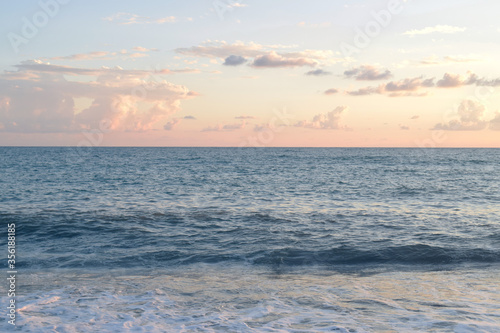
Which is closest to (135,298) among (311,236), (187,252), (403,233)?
(187,252)

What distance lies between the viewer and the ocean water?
30.4 ft

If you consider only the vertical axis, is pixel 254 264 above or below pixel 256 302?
below

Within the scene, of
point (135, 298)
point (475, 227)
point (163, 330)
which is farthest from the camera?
point (475, 227)

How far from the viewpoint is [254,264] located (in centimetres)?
1500

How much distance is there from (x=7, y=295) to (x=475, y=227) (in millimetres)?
20760

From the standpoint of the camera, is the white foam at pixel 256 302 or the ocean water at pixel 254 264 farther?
the ocean water at pixel 254 264

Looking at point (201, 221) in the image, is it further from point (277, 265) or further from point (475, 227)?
point (475, 227)

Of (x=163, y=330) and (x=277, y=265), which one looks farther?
(x=277, y=265)

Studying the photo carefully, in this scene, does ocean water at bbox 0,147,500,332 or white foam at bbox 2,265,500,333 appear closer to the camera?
white foam at bbox 2,265,500,333

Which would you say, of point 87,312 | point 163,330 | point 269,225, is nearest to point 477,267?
point 269,225

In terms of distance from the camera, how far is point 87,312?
956 centimetres

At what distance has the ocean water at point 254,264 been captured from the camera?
9.27 meters

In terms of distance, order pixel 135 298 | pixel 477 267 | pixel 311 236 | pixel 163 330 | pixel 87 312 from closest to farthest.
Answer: pixel 163 330, pixel 87 312, pixel 135 298, pixel 477 267, pixel 311 236

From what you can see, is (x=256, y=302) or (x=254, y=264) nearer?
(x=256, y=302)
